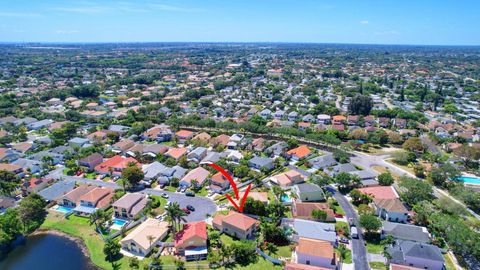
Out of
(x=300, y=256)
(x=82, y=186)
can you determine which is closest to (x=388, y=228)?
(x=300, y=256)

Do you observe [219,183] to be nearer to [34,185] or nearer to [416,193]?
[34,185]

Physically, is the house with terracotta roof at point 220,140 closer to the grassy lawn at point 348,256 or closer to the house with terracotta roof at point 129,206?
the house with terracotta roof at point 129,206

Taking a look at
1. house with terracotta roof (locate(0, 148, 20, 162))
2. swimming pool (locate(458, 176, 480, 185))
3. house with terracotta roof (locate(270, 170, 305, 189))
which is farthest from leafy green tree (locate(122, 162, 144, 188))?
swimming pool (locate(458, 176, 480, 185))

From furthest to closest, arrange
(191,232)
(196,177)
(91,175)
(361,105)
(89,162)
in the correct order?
(361,105) < (89,162) < (91,175) < (196,177) < (191,232)

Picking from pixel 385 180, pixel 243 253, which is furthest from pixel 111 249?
pixel 385 180

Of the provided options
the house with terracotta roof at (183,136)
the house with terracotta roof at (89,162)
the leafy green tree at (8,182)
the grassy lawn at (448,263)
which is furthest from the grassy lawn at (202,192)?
the grassy lawn at (448,263)

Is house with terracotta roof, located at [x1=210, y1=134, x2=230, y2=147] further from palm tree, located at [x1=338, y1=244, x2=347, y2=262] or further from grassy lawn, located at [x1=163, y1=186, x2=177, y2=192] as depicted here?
palm tree, located at [x1=338, y1=244, x2=347, y2=262]
